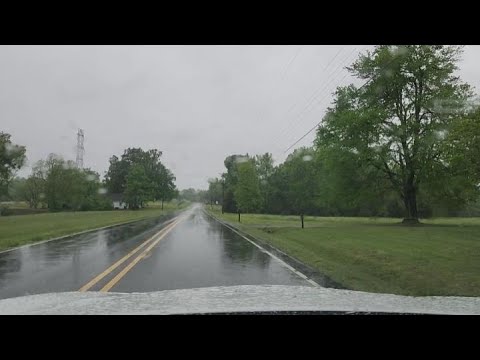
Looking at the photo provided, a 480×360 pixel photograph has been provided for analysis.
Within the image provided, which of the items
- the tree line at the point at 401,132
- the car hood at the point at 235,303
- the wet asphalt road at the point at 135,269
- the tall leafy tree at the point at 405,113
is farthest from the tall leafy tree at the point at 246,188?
the car hood at the point at 235,303

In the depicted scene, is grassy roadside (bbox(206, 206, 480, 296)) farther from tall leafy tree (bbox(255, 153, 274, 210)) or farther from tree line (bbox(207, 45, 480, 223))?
tall leafy tree (bbox(255, 153, 274, 210))

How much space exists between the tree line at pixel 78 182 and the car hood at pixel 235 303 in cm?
7339

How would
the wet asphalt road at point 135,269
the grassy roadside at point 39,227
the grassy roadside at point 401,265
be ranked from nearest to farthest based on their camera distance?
the wet asphalt road at point 135,269, the grassy roadside at point 401,265, the grassy roadside at point 39,227

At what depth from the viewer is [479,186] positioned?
33.4 metres

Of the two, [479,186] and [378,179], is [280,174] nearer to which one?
[378,179]

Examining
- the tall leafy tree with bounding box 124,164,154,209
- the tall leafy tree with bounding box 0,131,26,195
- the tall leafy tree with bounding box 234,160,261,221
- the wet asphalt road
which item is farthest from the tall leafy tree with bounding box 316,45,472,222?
the tall leafy tree with bounding box 124,164,154,209

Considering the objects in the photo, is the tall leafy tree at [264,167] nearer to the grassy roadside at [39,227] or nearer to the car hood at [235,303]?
the grassy roadside at [39,227]

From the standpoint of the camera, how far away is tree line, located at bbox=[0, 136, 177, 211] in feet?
257

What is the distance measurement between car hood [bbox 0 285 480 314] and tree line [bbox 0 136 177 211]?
241 feet

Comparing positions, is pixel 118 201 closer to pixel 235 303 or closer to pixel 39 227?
pixel 39 227

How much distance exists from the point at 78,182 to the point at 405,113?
75510mm

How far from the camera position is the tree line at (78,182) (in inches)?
3081
